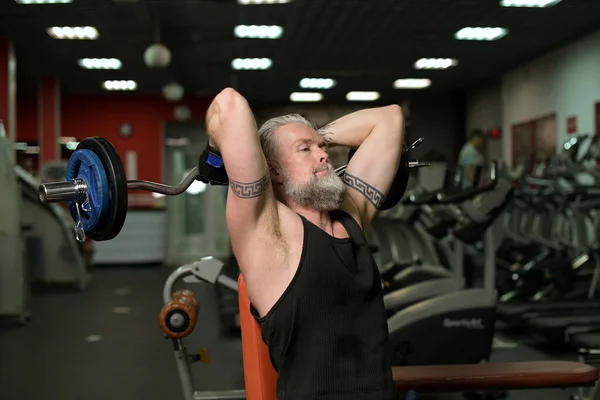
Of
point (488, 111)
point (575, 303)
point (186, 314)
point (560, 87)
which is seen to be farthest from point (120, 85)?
point (186, 314)

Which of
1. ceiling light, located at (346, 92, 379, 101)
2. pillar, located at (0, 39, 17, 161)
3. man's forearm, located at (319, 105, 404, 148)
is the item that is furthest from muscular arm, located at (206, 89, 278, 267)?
ceiling light, located at (346, 92, 379, 101)

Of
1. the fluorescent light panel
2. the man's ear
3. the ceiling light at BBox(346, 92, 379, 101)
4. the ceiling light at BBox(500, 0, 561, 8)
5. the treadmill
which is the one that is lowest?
the treadmill

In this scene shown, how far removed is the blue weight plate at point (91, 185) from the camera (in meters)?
1.29

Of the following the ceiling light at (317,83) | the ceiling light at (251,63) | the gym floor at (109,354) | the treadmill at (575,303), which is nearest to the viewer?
the gym floor at (109,354)

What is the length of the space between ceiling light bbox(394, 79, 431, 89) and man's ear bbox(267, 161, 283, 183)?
931 centimetres

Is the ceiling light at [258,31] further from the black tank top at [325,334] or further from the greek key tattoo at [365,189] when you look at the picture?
the black tank top at [325,334]

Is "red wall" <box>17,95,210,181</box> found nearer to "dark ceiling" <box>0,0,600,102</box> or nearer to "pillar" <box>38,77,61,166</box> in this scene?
"dark ceiling" <box>0,0,600,102</box>

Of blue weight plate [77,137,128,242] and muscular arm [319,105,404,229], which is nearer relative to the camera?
blue weight plate [77,137,128,242]

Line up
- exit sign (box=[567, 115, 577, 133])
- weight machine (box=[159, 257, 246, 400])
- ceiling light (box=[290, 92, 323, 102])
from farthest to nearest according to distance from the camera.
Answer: ceiling light (box=[290, 92, 323, 102]) < exit sign (box=[567, 115, 577, 133]) < weight machine (box=[159, 257, 246, 400])

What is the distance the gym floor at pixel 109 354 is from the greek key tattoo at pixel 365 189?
1.83 meters

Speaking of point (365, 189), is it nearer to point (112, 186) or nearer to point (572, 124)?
point (112, 186)

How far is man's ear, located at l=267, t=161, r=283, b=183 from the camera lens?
143 cm

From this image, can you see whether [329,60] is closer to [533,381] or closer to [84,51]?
[84,51]

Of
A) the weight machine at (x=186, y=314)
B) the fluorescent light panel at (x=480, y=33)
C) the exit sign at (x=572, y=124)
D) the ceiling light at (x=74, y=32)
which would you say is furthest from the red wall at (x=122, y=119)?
the weight machine at (x=186, y=314)
